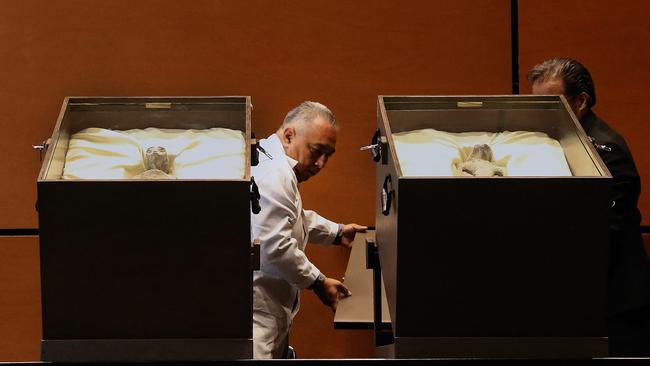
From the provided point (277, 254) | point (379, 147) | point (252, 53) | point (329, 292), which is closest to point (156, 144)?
point (379, 147)

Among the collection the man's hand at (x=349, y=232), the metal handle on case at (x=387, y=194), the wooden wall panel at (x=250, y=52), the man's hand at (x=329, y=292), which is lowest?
the man's hand at (x=329, y=292)

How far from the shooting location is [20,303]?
3.79 m

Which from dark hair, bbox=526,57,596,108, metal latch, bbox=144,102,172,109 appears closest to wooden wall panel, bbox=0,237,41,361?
metal latch, bbox=144,102,172,109

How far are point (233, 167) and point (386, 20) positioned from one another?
1907 mm

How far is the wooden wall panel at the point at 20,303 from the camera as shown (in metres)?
→ 3.77

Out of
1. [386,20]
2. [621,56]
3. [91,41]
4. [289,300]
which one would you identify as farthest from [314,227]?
[621,56]

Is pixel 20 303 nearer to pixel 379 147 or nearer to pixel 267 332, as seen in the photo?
pixel 267 332

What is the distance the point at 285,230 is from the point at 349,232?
999 mm

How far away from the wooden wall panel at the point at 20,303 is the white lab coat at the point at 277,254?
1.39m

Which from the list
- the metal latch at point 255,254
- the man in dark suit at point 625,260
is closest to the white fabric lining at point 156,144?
the metal latch at point 255,254

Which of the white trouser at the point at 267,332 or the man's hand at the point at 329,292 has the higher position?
the man's hand at the point at 329,292

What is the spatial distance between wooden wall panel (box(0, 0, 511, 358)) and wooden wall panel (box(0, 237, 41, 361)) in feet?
1.21

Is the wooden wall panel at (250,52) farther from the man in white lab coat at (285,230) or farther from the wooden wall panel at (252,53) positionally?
the man in white lab coat at (285,230)

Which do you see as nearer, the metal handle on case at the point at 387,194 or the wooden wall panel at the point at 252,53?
the metal handle on case at the point at 387,194
